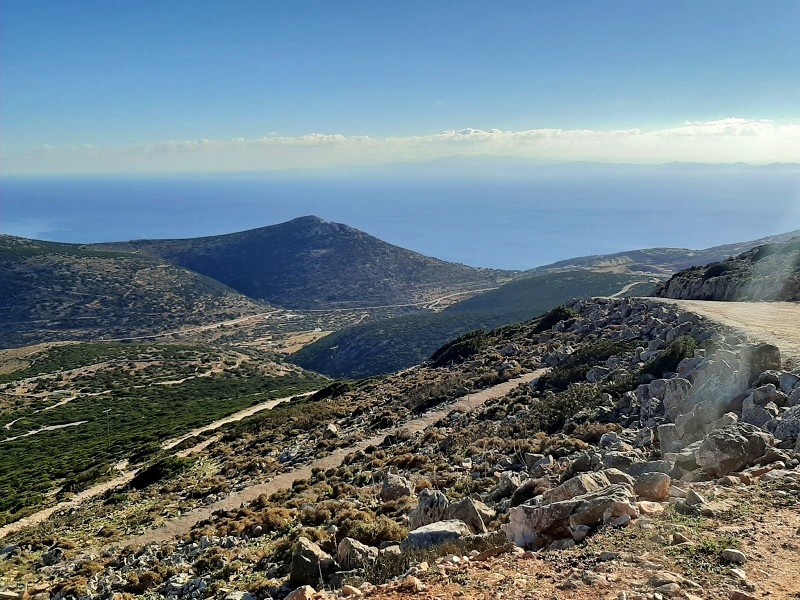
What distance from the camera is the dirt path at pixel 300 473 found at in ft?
43.6

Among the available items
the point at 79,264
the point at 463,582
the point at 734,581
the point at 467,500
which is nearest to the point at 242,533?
the point at 467,500

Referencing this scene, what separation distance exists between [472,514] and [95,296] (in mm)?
114766

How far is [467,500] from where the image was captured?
8578mm

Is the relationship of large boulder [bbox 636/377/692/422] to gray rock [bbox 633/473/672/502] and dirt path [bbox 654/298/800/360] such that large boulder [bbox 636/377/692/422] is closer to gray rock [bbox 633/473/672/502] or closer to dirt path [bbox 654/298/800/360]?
dirt path [bbox 654/298/800/360]

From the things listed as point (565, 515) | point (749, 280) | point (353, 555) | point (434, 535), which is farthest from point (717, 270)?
point (353, 555)

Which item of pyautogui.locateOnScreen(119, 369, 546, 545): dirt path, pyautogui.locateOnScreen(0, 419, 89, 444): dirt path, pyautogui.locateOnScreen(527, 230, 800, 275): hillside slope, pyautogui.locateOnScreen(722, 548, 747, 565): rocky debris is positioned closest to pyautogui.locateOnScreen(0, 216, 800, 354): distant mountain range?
pyautogui.locateOnScreen(527, 230, 800, 275): hillside slope

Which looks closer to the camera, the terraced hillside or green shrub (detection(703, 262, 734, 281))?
the terraced hillside

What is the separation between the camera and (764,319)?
19656mm

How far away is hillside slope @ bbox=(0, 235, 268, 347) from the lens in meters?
95.5

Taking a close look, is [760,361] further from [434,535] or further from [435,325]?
[435,325]

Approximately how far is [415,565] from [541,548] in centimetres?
169

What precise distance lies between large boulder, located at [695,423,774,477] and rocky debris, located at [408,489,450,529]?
170 inches

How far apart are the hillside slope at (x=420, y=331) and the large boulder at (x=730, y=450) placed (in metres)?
55.8

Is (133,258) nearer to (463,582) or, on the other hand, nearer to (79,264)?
(79,264)
